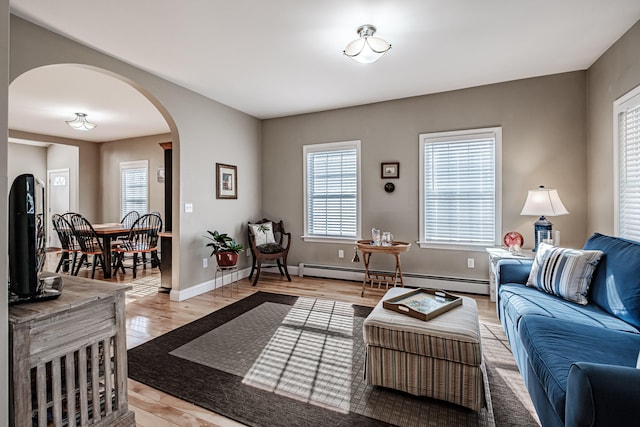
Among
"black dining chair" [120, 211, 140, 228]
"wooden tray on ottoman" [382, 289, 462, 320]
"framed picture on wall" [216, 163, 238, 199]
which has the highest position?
"framed picture on wall" [216, 163, 238, 199]

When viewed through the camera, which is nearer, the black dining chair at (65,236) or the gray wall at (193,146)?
the gray wall at (193,146)

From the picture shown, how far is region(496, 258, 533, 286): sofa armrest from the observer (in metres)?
2.72

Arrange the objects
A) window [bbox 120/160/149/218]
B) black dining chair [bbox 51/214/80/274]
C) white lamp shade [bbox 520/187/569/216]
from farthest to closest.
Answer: window [bbox 120/160/149/218], black dining chair [bbox 51/214/80/274], white lamp shade [bbox 520/187/569/216]

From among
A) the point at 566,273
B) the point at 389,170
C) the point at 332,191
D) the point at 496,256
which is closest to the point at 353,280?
the point at 332,191

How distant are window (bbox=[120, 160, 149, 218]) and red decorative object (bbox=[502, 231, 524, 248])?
6896 mm

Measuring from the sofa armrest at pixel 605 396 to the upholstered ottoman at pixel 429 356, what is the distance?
65cm

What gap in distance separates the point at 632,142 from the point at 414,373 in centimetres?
273

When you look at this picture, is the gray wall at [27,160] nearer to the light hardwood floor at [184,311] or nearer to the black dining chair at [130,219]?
the black dining chair at [130,219]

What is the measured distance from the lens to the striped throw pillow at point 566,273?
2238 millimetres

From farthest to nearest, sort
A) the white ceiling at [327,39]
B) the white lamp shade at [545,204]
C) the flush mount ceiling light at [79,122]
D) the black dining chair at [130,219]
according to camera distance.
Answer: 1. the black dining chair at [130,219]
2. the flush mount ceiling light at [79,122]
3. the white lamp shade at [545,204]
4. the white ceiling at [327,39]

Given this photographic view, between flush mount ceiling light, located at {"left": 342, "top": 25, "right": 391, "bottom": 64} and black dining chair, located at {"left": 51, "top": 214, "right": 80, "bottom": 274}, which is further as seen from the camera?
black dining chair, located at {"left": 51, "top": 214, "right": 80, "bottom": 274}

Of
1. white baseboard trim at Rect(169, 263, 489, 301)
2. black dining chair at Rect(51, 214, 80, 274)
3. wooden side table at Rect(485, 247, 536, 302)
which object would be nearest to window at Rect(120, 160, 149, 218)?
black dining chair at Rect(51, 214, 80, 274)

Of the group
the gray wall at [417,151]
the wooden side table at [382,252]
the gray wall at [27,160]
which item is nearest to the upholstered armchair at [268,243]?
the gray wall at [417,151]

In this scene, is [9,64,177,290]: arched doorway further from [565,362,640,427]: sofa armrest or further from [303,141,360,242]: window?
[565,362,640,427]: sofa armrest
